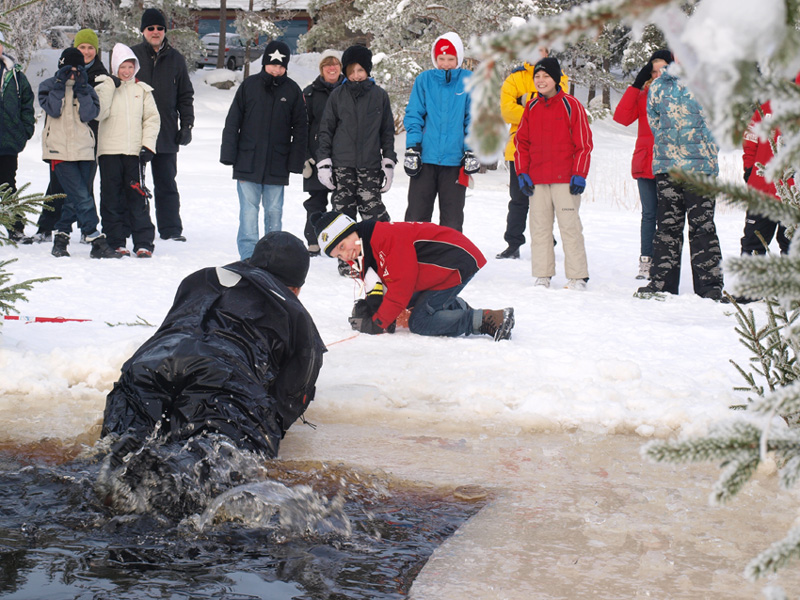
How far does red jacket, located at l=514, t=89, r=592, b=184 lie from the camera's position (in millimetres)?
7570

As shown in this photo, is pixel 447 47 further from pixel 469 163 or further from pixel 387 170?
pixel 387 170

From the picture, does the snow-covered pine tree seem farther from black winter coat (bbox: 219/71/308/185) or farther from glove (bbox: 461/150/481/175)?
black winter coat (bbox: 219/71/308/185)

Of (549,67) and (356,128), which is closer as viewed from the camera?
(549,67)

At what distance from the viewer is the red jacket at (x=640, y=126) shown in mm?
8117

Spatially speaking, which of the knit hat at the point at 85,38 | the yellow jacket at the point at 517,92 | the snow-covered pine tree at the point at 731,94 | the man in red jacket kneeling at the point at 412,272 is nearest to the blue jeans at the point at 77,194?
the knit hat at the point at 85,38

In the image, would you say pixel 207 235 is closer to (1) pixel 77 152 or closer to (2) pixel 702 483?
(1) pixel 77 152

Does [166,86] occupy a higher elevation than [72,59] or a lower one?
lower

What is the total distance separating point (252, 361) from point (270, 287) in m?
0.36

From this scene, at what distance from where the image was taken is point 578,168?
7.57 meters

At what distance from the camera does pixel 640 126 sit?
845 cm

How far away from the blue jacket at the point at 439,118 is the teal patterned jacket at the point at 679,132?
5.94ft

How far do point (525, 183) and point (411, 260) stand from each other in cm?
232

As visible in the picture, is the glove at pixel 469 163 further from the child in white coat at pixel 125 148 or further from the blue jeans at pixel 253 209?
the child in white coat at pixel 125 148

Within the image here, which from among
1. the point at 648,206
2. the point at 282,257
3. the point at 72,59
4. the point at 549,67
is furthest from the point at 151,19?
the point at 282,257
